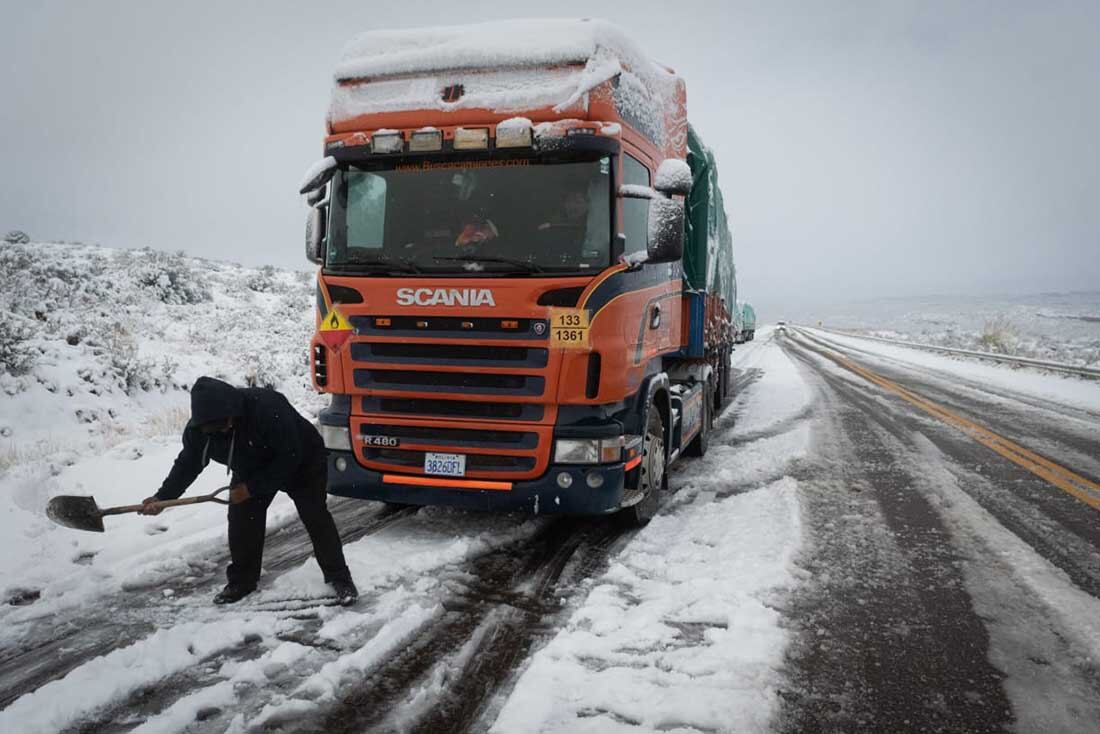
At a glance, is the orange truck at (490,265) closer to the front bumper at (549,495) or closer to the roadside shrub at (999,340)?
the front bumper at (549,495)

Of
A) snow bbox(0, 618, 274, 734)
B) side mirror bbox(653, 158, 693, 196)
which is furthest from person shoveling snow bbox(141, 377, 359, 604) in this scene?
side mirror bbox(653, 158, 693, 196)

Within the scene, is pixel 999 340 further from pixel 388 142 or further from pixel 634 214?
pixel 388 142

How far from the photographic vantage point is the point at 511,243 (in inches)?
181

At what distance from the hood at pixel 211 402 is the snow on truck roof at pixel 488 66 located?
2.49 m

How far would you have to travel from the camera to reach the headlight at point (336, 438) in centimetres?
482

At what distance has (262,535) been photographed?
4031mm

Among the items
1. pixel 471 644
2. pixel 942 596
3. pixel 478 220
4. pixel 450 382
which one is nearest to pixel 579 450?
pixel 450 382

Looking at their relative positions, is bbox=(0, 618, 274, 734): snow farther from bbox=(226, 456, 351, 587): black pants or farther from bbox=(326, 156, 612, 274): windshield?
bbox=(326, 156, 612, 274): windshield

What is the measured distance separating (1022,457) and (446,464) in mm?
7278

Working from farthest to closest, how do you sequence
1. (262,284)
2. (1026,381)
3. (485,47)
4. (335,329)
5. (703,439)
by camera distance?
(262,284)
(1026,381)
(703,439)
(485,47)
(335,329)

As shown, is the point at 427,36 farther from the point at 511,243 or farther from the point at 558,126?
the point at 511,243

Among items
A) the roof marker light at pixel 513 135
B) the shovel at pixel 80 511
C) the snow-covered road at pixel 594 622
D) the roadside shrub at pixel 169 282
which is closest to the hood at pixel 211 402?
the shovel at pixel 80 511

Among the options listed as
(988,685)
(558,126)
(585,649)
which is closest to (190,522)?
(585,649)

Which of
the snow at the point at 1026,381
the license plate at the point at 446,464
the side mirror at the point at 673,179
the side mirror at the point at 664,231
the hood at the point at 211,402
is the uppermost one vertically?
the side mirror at the point at 673,179
